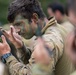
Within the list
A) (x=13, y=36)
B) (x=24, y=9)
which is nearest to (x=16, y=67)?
(x=13, y=36)

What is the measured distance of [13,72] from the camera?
4344mm

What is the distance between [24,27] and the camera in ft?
16.4

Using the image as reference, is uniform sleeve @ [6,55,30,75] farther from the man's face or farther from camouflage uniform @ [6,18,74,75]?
the man's face

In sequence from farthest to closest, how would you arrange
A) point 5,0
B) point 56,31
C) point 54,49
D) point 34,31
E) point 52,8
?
point 5,0, point 52,8, point 34,31, point 56,31, point 54,49

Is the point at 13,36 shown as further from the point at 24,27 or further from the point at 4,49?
the point at 24,27

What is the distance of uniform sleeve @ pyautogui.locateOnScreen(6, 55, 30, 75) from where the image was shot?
4277 mm

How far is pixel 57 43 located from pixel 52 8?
22.4ft

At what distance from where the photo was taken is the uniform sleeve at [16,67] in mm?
4277

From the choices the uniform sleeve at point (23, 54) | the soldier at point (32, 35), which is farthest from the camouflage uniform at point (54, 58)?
the uniform sleeve at point (23, 54)

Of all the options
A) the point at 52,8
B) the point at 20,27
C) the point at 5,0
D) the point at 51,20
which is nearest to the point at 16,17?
the point at 20,27

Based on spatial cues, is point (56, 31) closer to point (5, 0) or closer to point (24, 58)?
point (24, 58)

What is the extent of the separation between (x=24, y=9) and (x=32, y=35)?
284 mm

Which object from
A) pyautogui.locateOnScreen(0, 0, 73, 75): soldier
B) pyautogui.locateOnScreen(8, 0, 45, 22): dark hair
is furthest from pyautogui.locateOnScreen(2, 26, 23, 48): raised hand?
pyautogui.locateOnScreen(8, 0, 45, 22): dark hair

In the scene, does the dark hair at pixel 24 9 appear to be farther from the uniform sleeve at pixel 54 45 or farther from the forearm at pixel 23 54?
the uniform sleeve at pixel 54 45
